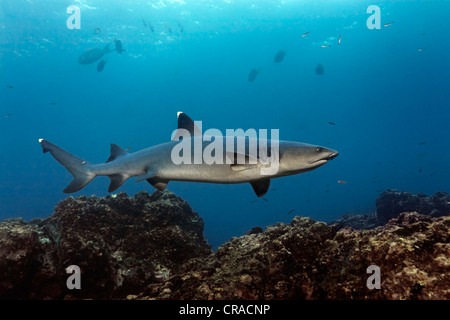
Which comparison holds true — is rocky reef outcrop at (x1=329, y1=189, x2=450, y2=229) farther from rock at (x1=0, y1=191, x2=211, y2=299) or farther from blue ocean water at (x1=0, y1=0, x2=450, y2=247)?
blue ocean water at (x1=0, y1=0, x2=450, y2=247)

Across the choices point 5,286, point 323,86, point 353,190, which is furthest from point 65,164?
point 353,190

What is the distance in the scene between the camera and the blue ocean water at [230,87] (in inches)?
1805

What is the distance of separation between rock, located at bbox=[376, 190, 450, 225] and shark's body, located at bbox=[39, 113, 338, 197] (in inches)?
439

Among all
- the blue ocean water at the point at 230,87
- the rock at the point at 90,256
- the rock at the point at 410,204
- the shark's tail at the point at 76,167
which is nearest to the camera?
the rock at the point at 90,256

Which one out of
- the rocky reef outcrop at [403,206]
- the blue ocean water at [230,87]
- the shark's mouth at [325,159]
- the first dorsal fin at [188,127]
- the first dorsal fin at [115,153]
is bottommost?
the rocky reef outcrop at [403,206]

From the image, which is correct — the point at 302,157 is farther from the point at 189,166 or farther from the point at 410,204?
the point at 410,204

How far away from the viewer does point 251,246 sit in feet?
12.0

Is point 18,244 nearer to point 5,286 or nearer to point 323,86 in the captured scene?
point 5,286

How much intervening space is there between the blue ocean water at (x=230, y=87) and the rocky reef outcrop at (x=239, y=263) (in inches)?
794

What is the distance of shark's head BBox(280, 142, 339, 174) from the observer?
12.6ft

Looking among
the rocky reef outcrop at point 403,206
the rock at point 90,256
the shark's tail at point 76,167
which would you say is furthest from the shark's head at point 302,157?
the rocky reef outcrop at point 403,206

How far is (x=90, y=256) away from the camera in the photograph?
368cm

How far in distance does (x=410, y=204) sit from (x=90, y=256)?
1542cm

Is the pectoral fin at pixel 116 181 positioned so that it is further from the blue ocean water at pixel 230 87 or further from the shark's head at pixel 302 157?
the blue ocean water at pixel 230 87
